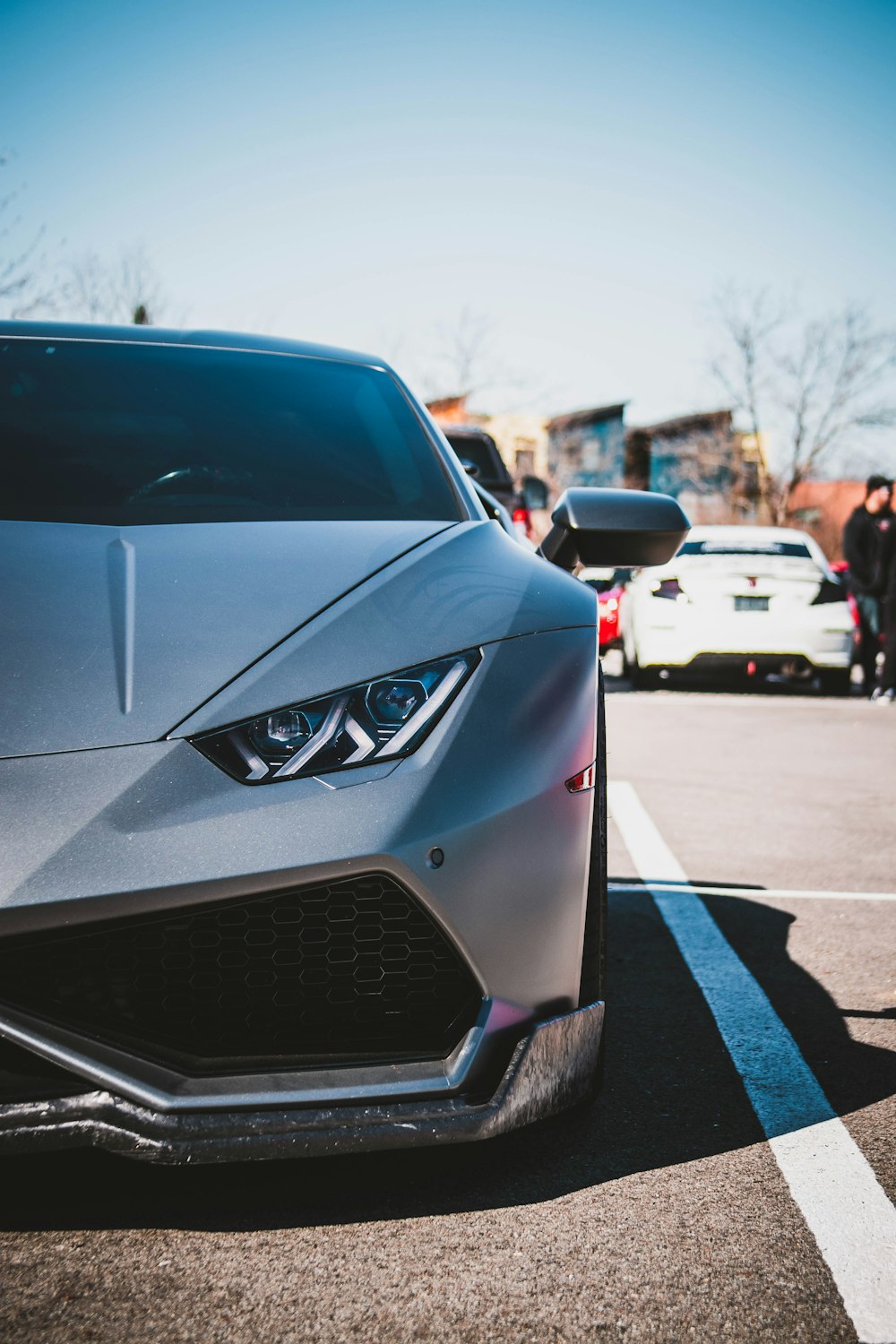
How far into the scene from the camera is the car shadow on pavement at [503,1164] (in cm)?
201

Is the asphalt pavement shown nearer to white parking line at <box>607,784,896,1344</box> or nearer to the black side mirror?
white parking line at <box>607,784,896,1344</box>

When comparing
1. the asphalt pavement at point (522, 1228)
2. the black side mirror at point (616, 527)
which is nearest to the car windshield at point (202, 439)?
the black side mirror at point (616, 527)

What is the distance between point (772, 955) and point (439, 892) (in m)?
2.10

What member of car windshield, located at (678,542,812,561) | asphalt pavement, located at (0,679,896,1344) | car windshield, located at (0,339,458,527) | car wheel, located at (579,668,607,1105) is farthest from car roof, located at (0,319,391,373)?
car windshield, located at (678,542,812,561)

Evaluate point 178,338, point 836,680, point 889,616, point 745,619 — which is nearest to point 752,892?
point 178,338

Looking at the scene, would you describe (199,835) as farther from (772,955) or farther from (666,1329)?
(772,955)

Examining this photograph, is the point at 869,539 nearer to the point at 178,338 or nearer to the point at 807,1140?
the point at 178,338

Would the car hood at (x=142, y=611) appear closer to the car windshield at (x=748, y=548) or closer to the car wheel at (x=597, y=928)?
the car wheel at (x=597, y=928)

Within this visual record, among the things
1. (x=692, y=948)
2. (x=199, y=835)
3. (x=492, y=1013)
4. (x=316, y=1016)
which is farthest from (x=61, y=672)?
A: (x=692, y=948)

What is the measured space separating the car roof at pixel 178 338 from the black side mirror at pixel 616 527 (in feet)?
2.61

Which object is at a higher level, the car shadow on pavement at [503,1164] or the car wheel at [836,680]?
the car shadow on pavement at [503,1164]

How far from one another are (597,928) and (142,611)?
3.03 ft

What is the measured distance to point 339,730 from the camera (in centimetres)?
184

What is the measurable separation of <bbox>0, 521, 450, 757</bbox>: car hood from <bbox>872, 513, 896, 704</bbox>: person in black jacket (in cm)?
913
